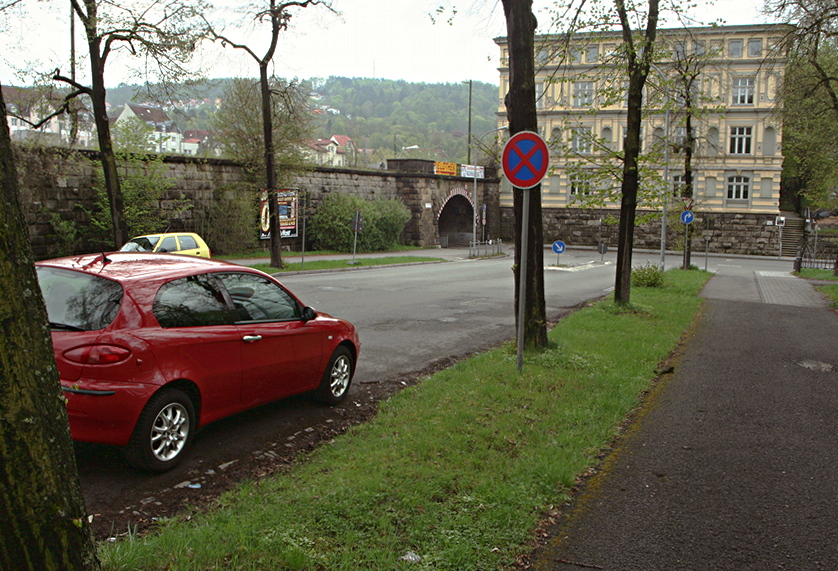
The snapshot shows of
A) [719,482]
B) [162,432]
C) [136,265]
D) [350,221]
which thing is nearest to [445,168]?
[350,221]

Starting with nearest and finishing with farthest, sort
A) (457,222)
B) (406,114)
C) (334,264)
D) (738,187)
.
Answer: (334,264) → (738,187) → (457,222) → (406,114)

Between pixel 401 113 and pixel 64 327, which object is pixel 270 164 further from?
pixel 401 113

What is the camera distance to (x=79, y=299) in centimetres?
482

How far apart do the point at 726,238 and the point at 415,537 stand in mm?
56455

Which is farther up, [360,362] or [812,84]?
[812,84]

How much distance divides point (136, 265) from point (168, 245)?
598 inches

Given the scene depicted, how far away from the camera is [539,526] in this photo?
4090 millimetres

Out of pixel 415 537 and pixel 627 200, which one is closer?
pixel 415 537

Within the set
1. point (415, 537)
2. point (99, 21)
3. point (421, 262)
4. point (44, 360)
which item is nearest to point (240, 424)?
point (415, 537)

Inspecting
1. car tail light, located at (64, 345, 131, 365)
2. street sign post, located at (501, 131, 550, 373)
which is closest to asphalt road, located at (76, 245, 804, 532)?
car tail light, located at (64, 345, 131, 365)


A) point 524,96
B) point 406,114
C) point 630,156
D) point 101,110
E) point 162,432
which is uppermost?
point 406,114

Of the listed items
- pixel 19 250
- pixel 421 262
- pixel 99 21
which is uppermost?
pixel 99 21

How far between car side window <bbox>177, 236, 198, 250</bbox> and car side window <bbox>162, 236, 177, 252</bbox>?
220 mm

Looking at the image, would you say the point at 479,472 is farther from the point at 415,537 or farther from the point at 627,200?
the point at 627,200
